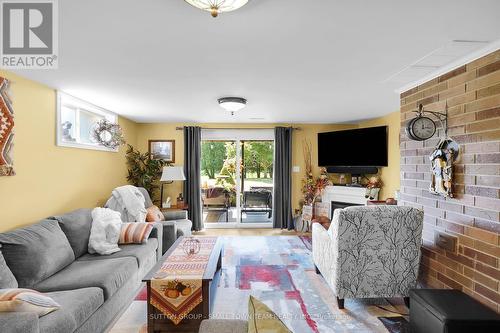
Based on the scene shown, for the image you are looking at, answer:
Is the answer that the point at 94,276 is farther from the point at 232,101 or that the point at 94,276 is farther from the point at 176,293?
the point at 232,101

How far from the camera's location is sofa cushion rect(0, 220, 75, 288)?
209 centimetres

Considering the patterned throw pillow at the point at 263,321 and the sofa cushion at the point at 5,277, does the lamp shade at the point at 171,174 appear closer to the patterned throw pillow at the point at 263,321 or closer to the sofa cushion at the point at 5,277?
the sofa cushion at the point at 5,277

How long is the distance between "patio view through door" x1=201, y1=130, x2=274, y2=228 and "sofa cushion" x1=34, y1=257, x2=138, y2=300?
10.6ft

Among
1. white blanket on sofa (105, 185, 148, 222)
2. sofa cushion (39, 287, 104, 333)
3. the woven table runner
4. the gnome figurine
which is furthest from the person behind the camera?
the gnome figurine

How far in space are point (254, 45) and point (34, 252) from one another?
2.41 m

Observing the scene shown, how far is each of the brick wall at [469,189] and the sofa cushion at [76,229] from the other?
3580 millimetres

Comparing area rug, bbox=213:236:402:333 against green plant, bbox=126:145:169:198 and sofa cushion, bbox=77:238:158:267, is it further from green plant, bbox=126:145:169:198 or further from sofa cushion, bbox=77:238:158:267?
green plant, bbox=126:145:169:198

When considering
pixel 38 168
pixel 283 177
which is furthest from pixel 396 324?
pixel 38 168

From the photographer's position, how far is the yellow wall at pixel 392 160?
4.56 m

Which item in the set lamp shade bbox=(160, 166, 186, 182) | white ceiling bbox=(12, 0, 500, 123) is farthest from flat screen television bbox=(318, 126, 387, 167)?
lamp shade bbox=(160, 166, 186, 182)

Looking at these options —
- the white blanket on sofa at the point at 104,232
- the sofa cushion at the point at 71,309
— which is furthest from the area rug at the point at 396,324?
the white blanket on sofa at the point at 104,232

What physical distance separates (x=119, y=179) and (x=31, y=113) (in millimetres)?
2241

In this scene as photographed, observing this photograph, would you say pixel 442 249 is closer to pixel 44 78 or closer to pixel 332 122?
pixel 332 122

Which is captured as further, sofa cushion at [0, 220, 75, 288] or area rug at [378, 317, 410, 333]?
area rug at [378, 317, 410, 333]
